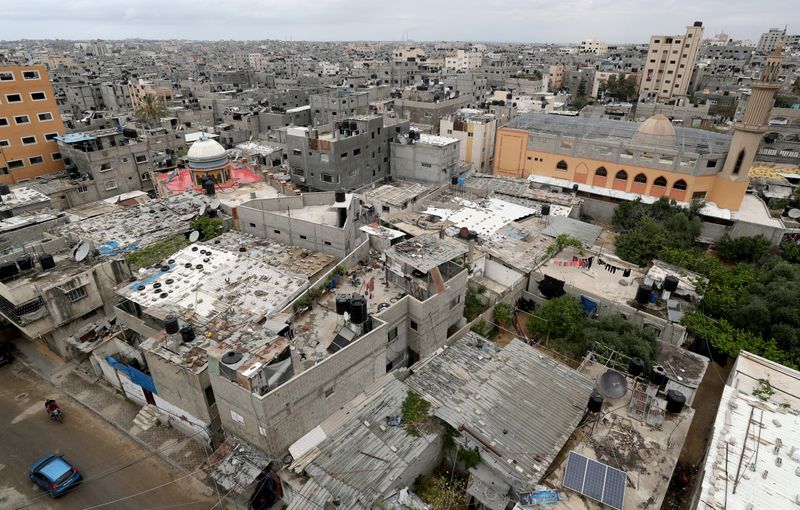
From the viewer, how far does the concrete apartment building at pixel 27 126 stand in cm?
4656

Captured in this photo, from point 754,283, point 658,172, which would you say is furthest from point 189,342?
point 658,172

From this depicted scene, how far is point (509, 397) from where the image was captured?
21.7m

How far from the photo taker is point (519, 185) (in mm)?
51281

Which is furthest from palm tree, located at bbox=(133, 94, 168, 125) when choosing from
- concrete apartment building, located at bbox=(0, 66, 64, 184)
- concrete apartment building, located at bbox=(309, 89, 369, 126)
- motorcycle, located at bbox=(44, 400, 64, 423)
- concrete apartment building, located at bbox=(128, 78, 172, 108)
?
motorcycle, located at bbox=(44, 400, 64, 423)

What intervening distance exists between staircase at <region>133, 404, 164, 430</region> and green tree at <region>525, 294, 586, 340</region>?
78.1 ft

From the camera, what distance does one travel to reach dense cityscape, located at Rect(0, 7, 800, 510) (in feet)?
61.9

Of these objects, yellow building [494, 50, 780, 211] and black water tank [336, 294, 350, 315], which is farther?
yellow building [494, 50, 780, 211]

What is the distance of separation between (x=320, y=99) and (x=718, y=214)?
5827 cm

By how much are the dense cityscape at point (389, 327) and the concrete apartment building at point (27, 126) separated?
253 millimetres

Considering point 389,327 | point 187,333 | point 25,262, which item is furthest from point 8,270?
point 389,327

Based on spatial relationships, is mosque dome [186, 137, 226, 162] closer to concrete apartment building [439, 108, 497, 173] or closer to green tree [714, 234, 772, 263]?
concrete apartment building [439, 108, 497, 173]

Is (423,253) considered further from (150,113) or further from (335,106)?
(150,113)

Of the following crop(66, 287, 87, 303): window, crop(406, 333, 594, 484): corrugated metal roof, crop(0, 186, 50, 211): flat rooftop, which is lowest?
crop(406, 333, 594, 484): corrugated metal roof

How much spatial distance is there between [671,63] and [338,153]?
361 ft
